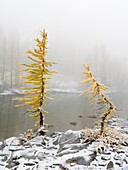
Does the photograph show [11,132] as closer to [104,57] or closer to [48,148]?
[48,148]

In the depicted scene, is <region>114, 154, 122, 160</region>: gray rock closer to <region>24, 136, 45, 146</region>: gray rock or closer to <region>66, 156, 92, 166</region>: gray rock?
<region>66, 156, 92, 166</region>: gray rock

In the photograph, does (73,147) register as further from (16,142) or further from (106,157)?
(16,142)

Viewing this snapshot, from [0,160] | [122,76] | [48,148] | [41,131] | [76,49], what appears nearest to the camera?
[0,160]

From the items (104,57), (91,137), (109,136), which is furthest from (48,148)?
(104,57)

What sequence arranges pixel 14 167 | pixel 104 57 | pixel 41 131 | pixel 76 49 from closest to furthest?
pixel 14 167 → pixel 41 131 → pixel 104 57 → pixel 76 49

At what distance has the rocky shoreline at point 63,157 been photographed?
3771 millimetres

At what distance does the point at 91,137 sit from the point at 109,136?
33.2 inches

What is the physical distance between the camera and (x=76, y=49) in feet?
237

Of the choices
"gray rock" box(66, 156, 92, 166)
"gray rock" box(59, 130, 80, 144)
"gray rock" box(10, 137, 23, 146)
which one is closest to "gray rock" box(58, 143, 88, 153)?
"gray rock" box(59, 130, 80, 144)

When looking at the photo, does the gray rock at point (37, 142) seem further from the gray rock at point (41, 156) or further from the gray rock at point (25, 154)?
the gray rock at point (41, 156)

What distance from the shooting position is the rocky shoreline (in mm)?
3771

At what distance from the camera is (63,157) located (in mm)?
4234

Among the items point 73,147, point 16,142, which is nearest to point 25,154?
point 16,142

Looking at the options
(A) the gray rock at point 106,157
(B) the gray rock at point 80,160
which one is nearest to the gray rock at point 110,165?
(A) the gray rock at point 106,157
